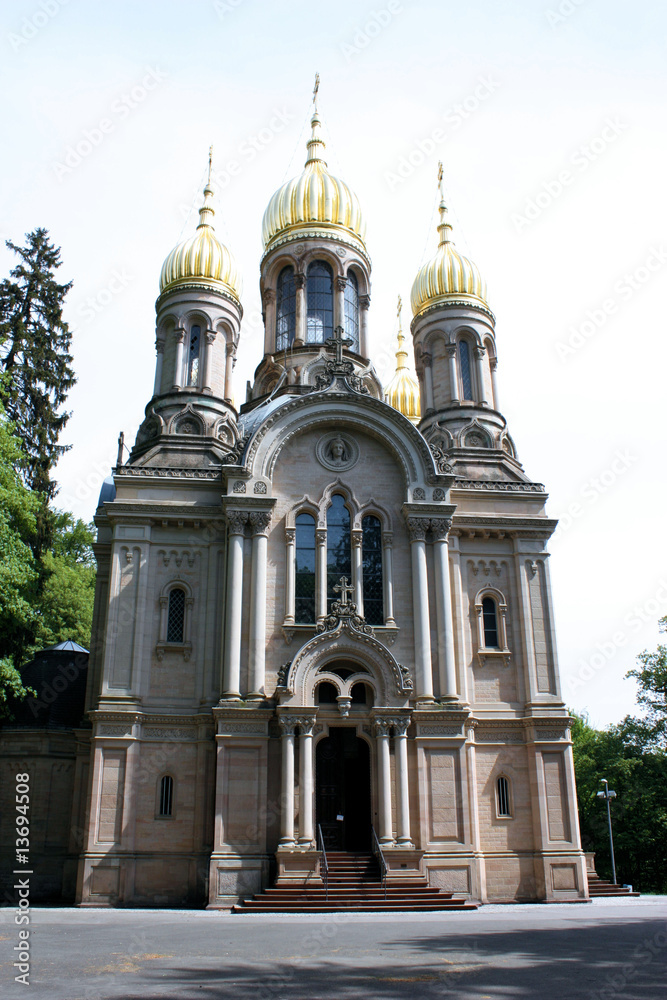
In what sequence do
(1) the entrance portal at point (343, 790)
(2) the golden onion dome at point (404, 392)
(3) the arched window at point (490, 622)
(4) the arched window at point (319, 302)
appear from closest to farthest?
(1) the entrance portal at point (343, 790) → (3) the arched window at point (490, 622) → (4) the arched window at point (319, 302) → (2) the golden onion dome at point (404, 392)

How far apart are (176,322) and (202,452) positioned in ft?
21.6

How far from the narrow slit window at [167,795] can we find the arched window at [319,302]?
1806 cm

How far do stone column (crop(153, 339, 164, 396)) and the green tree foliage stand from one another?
23.9 metres

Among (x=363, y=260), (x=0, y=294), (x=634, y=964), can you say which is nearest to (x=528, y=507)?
(x=363, y=260)

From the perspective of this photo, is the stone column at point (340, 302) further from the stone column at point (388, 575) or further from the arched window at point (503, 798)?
the arched window at point (503, 798)

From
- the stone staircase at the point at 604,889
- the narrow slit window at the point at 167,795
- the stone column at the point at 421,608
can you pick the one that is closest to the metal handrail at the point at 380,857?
the stone column at the point at 421,608

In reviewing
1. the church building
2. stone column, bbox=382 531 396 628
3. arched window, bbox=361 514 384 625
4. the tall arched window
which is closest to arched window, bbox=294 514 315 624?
the church building

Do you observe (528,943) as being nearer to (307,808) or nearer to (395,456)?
(307,808)

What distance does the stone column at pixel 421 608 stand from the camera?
85.1 feet

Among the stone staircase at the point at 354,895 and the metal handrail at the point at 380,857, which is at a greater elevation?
the metal handrail at the point at 380,857

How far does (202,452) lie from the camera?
3069 centimetres

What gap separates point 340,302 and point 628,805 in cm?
2805

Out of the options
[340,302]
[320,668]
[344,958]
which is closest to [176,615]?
[320,668]

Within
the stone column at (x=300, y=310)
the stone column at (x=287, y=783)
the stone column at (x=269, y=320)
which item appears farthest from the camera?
the stone column at (x=269, y=320)
